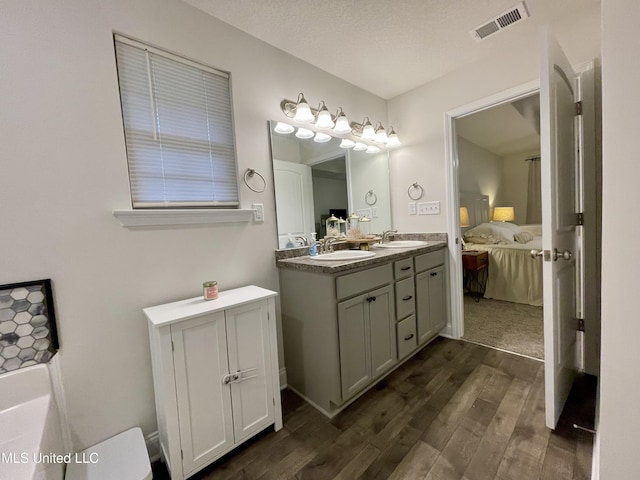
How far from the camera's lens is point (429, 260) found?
219 centimetres

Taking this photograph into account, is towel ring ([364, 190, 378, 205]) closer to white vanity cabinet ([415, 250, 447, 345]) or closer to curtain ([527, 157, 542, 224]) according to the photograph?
white vanity cabinet ([415, 250, 447, 345])

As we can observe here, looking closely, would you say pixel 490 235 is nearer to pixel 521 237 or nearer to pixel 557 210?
pixel 521 237

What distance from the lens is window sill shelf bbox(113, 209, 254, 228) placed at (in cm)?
125

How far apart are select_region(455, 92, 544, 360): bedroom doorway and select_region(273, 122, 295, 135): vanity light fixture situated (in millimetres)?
1580

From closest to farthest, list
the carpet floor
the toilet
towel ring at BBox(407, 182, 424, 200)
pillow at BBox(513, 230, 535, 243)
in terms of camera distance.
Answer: the toilet < the carpet floor < towel ring at BBox(407, 182, 424, 200) < pillow at BBox(513, 230, 535, 243)

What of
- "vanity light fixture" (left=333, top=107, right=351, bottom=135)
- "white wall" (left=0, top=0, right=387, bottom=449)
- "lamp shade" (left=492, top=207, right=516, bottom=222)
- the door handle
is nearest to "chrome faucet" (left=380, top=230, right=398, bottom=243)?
"vanity light fixture" (left=333, top=107, right=351, bottom=135)

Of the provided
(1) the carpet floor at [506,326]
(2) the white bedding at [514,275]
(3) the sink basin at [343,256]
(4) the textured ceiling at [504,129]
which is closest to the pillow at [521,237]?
(2) the white bedding at [514,275]

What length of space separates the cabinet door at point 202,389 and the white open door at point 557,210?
1.55 m

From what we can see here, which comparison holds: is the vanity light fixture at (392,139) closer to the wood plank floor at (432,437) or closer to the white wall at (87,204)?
the white wall at (87,204)

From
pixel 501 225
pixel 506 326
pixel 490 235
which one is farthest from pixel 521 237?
pixel 506 326

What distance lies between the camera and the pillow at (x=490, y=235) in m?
3.79

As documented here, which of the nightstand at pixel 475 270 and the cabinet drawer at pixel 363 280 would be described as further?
the nightstand at pixel 475 270

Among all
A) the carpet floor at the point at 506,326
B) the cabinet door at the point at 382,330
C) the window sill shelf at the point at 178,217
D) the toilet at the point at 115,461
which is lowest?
the carpet floor at the point at 506,326

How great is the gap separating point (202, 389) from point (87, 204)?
0.97m
